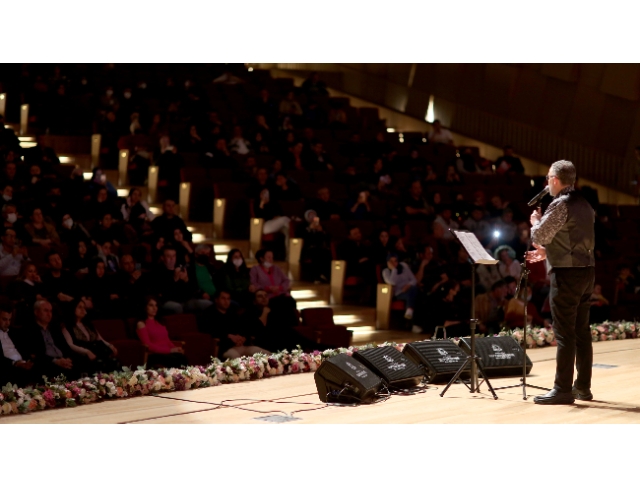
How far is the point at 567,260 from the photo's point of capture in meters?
3.90

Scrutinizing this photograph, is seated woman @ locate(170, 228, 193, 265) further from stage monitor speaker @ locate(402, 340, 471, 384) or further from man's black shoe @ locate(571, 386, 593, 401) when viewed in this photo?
man's black shoe @ locate(571, 386, 593, 401)

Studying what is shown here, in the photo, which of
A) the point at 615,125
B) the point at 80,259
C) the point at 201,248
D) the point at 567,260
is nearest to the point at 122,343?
the point at 80,259

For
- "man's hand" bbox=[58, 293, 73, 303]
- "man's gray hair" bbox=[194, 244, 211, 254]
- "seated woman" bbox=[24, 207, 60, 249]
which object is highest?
"seated woman" bbox=[24, 207, 60, 249]

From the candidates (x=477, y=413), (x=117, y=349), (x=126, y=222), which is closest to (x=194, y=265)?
(x=126, y=222)

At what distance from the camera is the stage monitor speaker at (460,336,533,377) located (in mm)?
4648

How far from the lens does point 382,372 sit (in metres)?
4.36

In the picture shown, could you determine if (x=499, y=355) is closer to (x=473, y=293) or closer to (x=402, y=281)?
(x=473, y=293)

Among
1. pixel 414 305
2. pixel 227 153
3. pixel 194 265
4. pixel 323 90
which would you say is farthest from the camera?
pixel 323 90

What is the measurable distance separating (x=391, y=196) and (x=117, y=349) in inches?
155

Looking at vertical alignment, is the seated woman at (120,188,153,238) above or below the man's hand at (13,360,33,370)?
above

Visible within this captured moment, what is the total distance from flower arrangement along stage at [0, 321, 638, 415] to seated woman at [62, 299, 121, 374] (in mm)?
568

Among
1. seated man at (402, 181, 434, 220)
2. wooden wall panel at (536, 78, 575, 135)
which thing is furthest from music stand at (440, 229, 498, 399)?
wooden wall panel at (536, 78, 575, 135)

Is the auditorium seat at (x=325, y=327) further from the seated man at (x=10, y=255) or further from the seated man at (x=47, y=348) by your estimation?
the seated man at (x=10, y=255)
